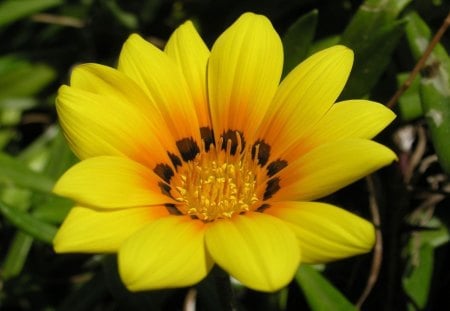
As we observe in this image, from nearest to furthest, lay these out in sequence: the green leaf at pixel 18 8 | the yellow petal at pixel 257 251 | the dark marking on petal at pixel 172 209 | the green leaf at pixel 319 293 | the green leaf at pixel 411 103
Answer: the yellow petal at pixel 257 251 → the dark marking on petal at pixel 172 209 → the green leaf at pixel 319 293 → the green leaf at pixel 411 103 → the green leaf at pixel 18 8

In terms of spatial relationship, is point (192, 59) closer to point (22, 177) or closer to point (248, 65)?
point (248, 65)

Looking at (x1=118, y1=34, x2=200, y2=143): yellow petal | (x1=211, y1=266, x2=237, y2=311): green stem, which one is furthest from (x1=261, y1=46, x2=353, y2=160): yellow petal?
(x1=211, y1=266, x2=237, y2=311): green stem

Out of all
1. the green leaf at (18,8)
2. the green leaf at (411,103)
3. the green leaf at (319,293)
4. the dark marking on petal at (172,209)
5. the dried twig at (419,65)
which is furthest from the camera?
the green leaf at (18,8)

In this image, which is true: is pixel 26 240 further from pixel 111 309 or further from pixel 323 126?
pixel 323 126

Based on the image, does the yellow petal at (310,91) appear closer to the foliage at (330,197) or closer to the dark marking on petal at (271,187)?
the dark marking on petal at (271,187)

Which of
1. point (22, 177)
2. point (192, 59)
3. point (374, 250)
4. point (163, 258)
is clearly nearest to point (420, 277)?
point (374, 250)

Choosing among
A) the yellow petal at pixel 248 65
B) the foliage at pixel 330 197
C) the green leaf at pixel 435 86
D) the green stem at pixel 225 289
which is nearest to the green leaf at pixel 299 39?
the foliage at pixel 330 197

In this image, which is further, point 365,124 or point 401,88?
point 401,88

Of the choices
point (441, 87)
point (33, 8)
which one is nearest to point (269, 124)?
point (441, 87)
